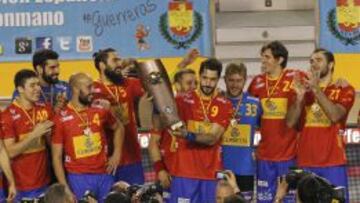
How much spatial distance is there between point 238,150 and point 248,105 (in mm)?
467

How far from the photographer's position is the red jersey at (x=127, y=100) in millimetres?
9617

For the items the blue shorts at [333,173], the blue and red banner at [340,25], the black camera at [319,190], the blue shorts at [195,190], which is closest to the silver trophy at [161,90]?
the blue shorts at [195,190]

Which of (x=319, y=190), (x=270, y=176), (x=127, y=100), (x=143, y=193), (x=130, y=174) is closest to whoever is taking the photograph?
(x=319, y=190)

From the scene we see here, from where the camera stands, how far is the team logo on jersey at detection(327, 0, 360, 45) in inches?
569

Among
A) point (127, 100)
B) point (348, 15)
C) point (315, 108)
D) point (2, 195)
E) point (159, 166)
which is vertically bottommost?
point (2, 195)

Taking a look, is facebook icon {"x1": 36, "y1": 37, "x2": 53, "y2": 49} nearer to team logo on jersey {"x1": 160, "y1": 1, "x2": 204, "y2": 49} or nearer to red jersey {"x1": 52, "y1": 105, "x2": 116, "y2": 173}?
team logo on jersey {"x1": 160, "y1": 1, "x2": 204, "y2": 49}

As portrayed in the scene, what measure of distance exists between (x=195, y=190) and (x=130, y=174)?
48.1 inches

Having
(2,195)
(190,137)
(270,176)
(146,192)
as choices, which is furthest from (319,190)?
(2,195)

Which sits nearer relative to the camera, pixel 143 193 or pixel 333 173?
pixel 143 193

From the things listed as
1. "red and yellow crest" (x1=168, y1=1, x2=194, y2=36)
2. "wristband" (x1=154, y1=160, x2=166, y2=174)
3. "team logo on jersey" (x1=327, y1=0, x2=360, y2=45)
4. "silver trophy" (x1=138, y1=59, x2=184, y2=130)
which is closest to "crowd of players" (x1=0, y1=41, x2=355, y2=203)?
"wristband" (x1=154, y1=160, x2=166, y2=174)

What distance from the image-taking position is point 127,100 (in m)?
9.74

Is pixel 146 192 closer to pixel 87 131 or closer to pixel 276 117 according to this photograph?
pixel 87 131

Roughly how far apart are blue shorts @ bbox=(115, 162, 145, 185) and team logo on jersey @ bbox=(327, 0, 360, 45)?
5711mm

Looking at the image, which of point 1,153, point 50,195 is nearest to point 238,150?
point 1,153
